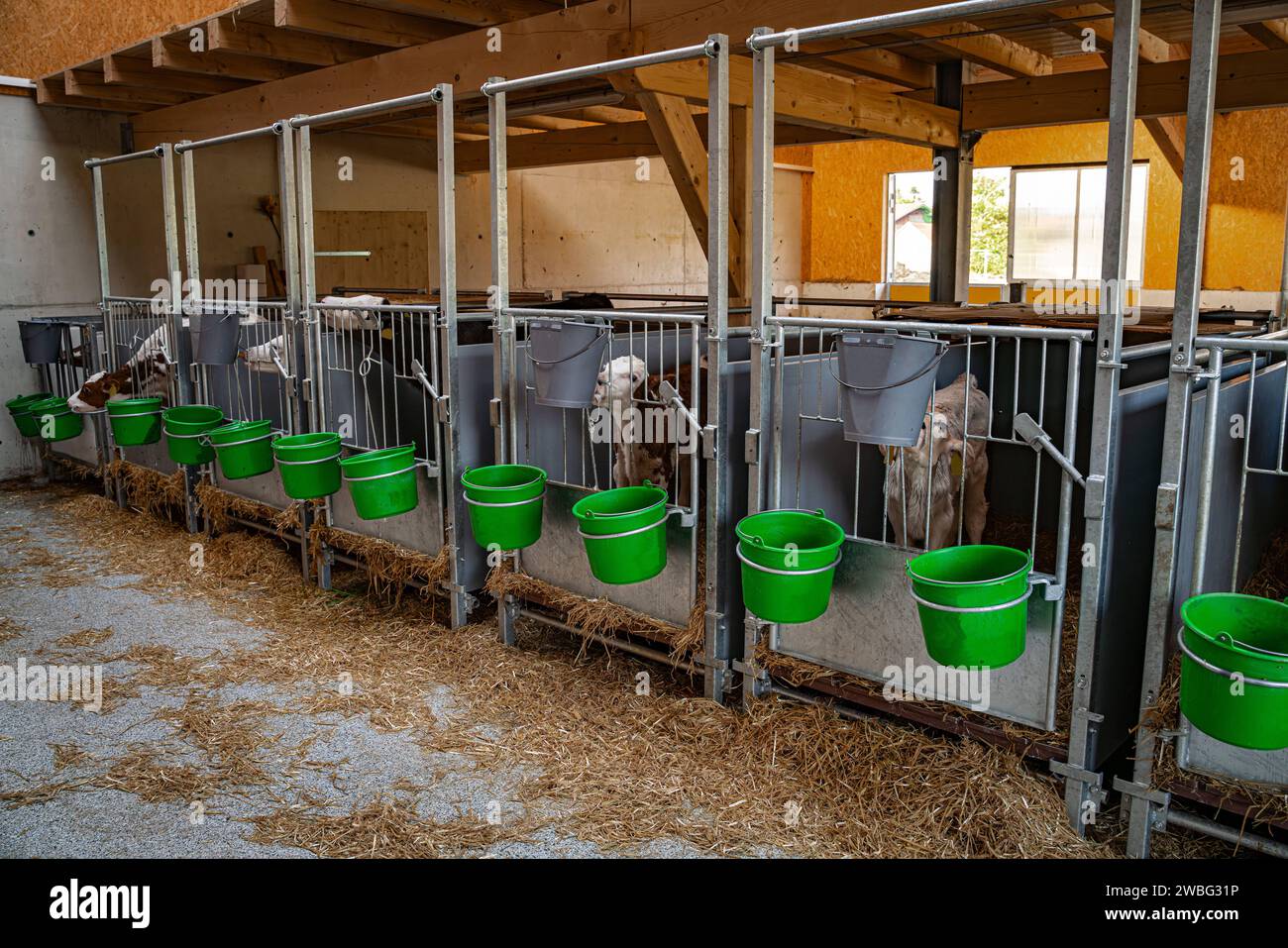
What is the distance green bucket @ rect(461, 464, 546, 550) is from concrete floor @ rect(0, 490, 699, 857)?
0.61m

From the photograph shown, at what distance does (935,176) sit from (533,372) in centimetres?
420

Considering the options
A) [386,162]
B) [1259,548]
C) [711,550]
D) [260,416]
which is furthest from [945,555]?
[386,162]

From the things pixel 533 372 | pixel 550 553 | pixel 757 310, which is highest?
pixel 757 310

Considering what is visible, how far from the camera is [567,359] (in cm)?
334

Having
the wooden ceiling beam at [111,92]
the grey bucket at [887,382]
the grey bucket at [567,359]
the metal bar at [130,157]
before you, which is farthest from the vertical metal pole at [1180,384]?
the wooden ceiling beam at [111,92]

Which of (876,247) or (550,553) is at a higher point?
(876,247)

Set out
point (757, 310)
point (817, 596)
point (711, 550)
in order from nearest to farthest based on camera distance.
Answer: point (817, 596) → point (757, 310) → point (711, 550)

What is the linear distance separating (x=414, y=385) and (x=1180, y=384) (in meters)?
3.28

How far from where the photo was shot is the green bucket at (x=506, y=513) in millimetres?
3432

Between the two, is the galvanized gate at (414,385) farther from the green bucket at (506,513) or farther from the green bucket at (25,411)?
the green bucket at (25,411)

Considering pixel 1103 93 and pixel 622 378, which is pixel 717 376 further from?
pixel 1103 93

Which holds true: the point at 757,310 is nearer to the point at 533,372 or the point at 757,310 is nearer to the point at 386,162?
the point at 533,372
